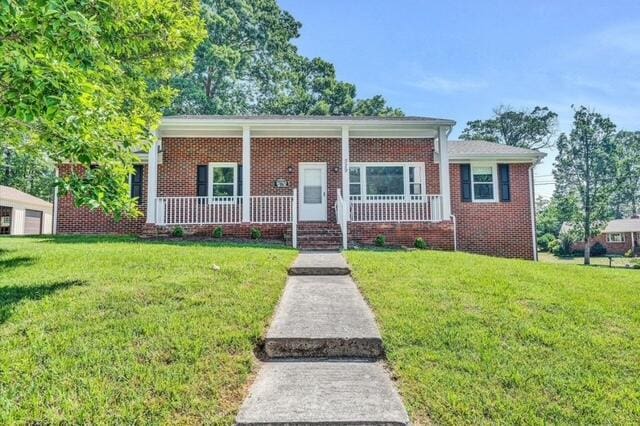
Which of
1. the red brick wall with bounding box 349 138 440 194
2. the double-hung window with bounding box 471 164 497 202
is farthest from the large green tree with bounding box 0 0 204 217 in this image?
the double-hung window with bounding box 471 164 497 202

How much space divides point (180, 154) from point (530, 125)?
42.3 metres

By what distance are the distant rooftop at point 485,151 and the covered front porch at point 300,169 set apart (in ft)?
3.89

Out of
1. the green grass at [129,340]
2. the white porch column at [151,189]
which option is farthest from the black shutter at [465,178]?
the white porch column at [151,189]

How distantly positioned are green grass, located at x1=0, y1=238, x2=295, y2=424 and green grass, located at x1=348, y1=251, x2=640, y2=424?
4.81ft

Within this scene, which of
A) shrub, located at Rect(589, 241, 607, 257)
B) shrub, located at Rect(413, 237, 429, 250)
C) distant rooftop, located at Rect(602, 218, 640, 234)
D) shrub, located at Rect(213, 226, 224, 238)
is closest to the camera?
shrub, located at Rect(413, 237, 429, 250)

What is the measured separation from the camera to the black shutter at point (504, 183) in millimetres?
13250

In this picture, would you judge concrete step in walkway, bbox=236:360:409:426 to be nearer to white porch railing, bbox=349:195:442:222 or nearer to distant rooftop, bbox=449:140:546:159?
white porch railing, bbox=349:195:442:222

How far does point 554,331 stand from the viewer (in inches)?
159

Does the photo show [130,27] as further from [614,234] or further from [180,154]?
[614,234]

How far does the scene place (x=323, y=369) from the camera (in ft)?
11.1

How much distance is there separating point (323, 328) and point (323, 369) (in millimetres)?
625

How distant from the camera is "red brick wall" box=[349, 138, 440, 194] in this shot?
13180mm

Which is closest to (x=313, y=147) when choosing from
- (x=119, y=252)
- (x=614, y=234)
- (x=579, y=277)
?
(x=119, y=252)

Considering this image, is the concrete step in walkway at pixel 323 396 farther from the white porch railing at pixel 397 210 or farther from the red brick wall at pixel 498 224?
the red brick wall at pixel 498 224
